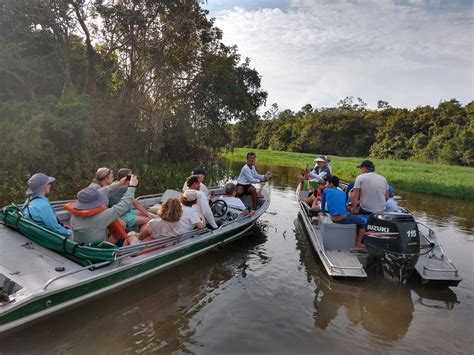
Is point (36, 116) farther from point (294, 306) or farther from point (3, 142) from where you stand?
point (294, 306)

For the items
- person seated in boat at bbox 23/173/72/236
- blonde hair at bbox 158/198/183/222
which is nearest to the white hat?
blonde hair at bbox 158/198/183/222

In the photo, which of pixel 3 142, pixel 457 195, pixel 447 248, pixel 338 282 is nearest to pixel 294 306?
pixel 338 282

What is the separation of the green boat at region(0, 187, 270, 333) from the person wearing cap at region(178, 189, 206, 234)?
166 mm

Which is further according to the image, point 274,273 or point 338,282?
point 274,273

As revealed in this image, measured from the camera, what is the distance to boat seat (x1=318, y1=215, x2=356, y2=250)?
23.1ft

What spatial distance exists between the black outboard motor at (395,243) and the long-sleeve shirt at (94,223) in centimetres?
393

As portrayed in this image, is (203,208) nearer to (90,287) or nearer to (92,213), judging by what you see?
(92,213)

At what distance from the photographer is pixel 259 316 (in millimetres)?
5148

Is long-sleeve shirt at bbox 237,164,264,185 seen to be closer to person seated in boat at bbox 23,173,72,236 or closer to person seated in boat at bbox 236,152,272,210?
person seated in boat at bbox 236,152,272,210

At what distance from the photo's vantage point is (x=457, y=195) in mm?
18750

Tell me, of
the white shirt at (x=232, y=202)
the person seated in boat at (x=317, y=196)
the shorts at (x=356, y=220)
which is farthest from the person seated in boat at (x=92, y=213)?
the person seated in boat at (x=317, y=196)

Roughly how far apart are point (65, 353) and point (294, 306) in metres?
3.07

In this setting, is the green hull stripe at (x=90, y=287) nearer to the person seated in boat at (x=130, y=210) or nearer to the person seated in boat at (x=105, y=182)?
the person seated in boat at (x=130, y=210)

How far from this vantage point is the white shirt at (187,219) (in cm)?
636
